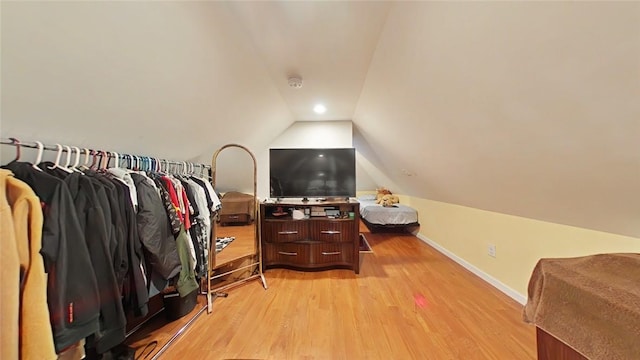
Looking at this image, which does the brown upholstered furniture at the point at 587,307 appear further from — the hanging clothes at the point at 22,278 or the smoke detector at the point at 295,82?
the smoke detector at the point at 295,82

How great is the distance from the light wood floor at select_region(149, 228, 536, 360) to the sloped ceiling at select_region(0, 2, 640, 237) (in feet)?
3.25

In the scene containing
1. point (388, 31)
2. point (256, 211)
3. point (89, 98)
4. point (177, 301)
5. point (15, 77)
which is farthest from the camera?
point (256, 211)

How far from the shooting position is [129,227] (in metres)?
1.22

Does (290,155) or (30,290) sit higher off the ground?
(290,155)

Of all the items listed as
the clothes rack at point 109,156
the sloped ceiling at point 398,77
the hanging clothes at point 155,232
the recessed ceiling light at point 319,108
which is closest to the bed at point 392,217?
the sloped ceiling at point 398,77

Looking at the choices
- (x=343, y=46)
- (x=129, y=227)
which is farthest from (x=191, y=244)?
(x=343, y=46)

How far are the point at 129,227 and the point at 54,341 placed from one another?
514 millimetres

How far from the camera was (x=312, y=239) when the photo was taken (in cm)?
286

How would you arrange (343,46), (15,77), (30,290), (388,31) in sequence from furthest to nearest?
(343,46), (388,31), (15,77), (30,290)

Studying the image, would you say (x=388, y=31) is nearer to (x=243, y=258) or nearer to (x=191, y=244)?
(x=191, y=244)

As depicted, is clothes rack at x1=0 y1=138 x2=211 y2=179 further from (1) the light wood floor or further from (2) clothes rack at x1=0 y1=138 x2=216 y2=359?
(1) the light wood floor

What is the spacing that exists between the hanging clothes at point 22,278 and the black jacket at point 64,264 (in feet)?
0.16

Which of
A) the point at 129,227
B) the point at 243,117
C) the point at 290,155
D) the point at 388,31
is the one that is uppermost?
the point at 388,31

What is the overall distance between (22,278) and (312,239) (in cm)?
232
